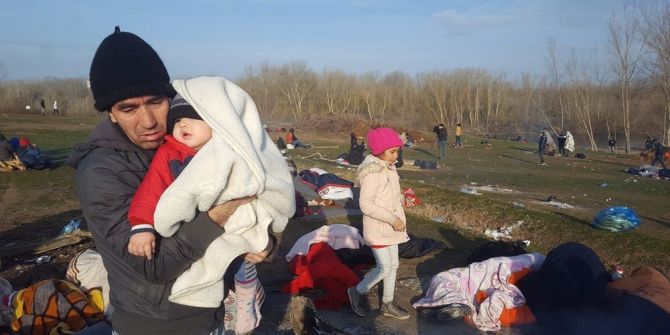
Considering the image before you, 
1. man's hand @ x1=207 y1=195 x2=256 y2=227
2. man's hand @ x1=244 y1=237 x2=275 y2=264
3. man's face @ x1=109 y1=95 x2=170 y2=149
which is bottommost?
man's hand @ x1=244 y1=237 x2=275 y2=264

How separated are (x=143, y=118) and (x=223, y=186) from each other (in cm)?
40

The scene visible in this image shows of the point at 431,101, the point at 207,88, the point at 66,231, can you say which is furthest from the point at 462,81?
the point at 207,88

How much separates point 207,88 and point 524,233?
740 centimetres

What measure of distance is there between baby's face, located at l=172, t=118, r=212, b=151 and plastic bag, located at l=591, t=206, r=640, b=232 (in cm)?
755

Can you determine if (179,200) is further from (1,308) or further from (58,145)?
(58,145)

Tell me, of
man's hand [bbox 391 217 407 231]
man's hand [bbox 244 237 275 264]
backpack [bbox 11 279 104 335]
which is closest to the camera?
man's hand [bbox 244 237 275 264]

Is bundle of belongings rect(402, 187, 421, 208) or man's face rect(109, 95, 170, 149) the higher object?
man's face rect(109, 95, 170, 149)

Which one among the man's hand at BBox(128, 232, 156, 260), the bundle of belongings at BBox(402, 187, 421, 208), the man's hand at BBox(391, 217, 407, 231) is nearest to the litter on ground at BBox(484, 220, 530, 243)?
the bundle of belongings at BBox(402, 187, 421, 208)

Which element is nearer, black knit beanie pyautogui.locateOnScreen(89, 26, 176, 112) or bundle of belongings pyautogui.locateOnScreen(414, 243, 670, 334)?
black knit beanie pyautogui.locateOnScreen(89, 26, 176, 112)

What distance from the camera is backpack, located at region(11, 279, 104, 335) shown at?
161 inches

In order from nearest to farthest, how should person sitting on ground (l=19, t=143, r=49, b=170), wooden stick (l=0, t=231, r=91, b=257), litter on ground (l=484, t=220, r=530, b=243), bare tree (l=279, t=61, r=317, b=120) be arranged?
wooden stick (l=0, t=231, r=91, b=257)
litter on ground (l=484, t=220, r=530, b=243)
person sitting on ground (l=19, t=143, r=49, b=170)
bare tree (l=279, t=61, r=317, b=120)

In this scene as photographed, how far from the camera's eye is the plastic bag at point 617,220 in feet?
25.6

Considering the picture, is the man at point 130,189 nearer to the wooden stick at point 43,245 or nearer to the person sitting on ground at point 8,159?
the wooden stick at point 43,245

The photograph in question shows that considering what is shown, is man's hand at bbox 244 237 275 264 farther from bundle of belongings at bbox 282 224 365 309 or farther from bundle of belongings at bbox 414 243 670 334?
A: bundle of belongings at bbox 282 224 365 309
